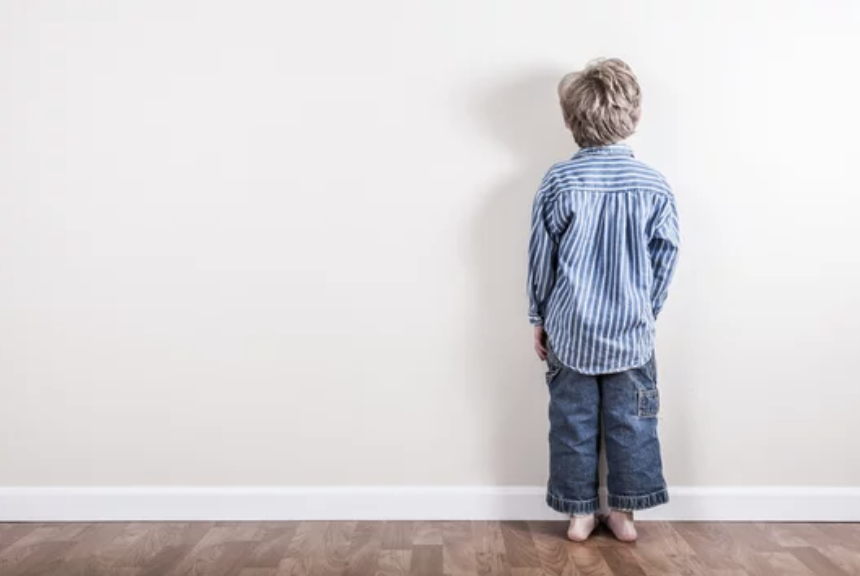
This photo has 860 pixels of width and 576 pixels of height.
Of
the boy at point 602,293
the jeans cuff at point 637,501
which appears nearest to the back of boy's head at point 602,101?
the boy at point 602,293

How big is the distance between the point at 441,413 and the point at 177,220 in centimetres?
85

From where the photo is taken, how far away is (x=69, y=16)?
2.22 m

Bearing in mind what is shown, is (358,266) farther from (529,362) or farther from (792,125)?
(792,125)

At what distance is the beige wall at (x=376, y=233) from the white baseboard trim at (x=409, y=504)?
37 mm

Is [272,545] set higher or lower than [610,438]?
lower

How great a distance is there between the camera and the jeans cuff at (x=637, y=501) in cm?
204

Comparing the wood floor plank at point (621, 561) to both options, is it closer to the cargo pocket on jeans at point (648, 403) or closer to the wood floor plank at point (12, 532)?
the cargo pocket on jeans at point (648, 403)

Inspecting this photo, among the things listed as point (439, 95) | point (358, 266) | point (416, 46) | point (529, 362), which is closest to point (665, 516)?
point (529, 362)

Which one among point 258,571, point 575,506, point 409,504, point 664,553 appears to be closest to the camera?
point 258,571

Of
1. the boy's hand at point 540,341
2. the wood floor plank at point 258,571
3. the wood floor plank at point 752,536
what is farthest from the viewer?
the boy's hand at point 540,341

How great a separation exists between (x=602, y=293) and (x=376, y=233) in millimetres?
602

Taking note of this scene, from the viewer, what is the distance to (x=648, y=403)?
206 cm

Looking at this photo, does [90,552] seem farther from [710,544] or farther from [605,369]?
[710,544]

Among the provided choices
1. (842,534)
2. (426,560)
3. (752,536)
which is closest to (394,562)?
(426,560)
